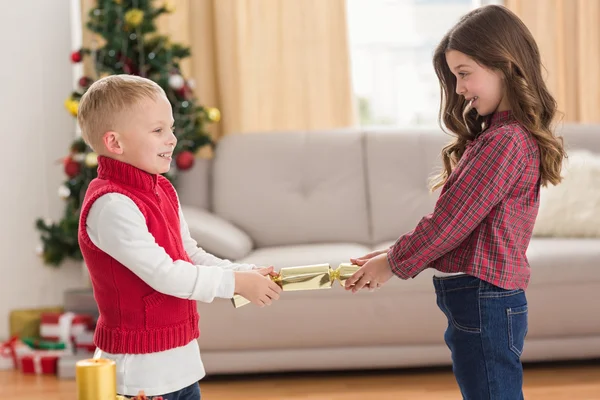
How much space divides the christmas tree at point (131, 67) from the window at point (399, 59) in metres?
1.03

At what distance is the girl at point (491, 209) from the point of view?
62.4 inches

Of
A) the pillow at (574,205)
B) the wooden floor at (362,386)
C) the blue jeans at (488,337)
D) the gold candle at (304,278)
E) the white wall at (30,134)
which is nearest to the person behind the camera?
the blue jeans at (488,337)

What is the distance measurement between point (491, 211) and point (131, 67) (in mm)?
2235

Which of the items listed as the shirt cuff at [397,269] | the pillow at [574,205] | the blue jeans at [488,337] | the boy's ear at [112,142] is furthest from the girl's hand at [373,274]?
the pillow at [574,205]

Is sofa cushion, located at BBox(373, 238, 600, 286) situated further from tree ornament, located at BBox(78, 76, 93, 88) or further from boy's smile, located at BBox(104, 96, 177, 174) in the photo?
tree ornament, located at BBox(78, 76, 93, 88)

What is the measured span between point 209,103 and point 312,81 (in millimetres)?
524

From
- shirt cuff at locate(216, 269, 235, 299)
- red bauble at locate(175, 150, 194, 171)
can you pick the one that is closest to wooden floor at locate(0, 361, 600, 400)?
red bauble at locate(175, 150, 194, 171)

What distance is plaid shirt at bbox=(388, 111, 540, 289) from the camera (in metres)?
1.58

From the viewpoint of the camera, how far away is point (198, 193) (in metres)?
3.57

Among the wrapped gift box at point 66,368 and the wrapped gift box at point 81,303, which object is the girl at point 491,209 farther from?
the wrapped gift box at point 81,303

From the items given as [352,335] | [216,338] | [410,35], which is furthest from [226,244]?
[410,35]

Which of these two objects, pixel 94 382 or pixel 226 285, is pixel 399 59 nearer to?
pixel 226 285

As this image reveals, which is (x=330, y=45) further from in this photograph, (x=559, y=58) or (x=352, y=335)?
(x=352, y=335)

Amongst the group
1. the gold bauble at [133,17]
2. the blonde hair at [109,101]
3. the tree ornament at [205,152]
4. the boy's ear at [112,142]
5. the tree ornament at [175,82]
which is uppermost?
the gold bauble at [133,17]
